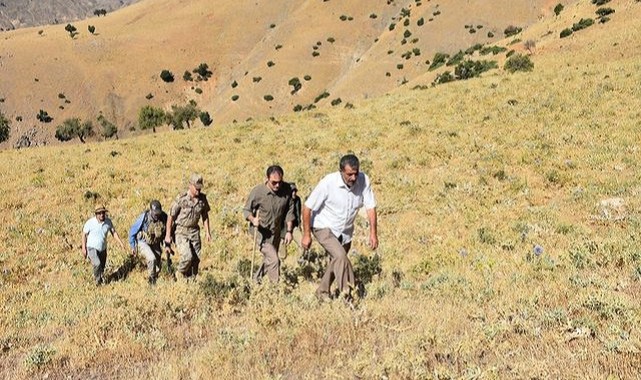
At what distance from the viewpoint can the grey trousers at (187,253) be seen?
9.84 m

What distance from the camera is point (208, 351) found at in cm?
535

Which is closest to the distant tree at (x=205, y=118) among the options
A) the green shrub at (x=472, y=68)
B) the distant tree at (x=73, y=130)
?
the distant tree at (x=73, y=130)

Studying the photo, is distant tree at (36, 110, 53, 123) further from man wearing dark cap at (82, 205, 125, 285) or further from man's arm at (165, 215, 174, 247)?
man's arm at (165, 215, 174, 247)

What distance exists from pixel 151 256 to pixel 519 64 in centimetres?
3148

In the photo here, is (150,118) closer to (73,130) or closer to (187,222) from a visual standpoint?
(73,130)

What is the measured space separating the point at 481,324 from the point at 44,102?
325 ft

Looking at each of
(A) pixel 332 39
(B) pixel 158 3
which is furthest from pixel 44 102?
(B) pixel 158 3

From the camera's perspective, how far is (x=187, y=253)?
9859mm

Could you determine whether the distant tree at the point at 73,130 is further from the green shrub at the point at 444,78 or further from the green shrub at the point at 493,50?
the green shrub at the point at 493,50

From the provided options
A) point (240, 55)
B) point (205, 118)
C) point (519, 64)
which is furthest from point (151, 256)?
point (240, 55)

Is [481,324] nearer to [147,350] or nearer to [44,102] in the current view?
[147,350]

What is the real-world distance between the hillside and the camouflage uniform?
2123 inches

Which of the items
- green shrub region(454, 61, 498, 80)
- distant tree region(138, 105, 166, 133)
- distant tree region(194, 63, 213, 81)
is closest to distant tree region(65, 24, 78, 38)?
distant tree region(194, 63, 213, 81)

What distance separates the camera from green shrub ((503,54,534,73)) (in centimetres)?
3391
